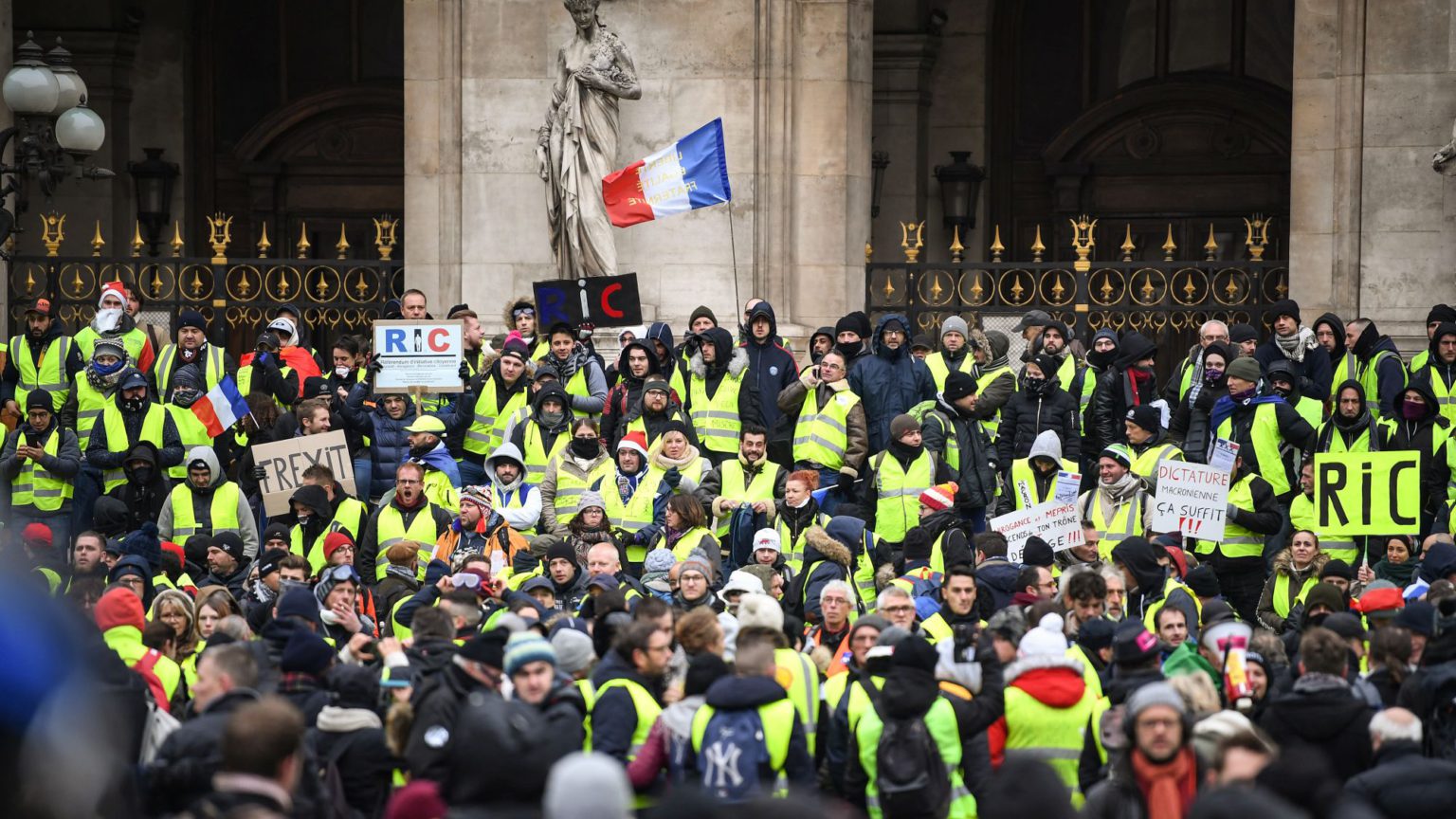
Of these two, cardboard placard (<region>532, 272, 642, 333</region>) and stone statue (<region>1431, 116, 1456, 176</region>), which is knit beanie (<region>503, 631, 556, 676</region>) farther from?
stone statue (<region>1431, 116, 1456, 176</region>)

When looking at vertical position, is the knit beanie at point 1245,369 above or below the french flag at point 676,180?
below

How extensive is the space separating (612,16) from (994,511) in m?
6.49

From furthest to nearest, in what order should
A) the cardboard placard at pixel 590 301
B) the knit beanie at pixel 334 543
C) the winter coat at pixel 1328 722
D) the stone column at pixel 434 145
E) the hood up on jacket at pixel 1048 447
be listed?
1. the stone column at pixel 434 145
2. the cardboard placard at pixel 590 301
3. the hood up on jacket at pixel 1048 447
4. the knit beanie at pixel 334 543
5. the winter coat at pixel 1328 722

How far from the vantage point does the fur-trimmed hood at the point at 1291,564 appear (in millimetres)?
14719

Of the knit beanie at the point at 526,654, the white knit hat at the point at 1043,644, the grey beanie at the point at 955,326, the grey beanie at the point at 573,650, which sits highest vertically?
the grey beanie at the point at 955,326

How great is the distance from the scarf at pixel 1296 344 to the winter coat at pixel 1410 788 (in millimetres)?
9302

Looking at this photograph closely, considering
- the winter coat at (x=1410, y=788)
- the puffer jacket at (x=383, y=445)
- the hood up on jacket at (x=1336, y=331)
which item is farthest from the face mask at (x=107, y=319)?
the winter coat at (x=1410, y=788)

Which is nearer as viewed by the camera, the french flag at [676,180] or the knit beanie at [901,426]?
the knit beanie at [901,426]

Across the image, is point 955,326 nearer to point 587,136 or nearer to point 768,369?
point 768,369

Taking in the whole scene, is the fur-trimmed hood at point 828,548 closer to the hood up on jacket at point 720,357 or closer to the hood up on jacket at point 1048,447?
the hood up on jacket at point 1048,447

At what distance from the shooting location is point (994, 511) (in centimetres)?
1742

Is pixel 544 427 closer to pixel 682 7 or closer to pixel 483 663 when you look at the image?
pixel 682 7

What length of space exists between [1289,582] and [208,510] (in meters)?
6.97

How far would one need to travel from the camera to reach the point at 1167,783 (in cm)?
905
